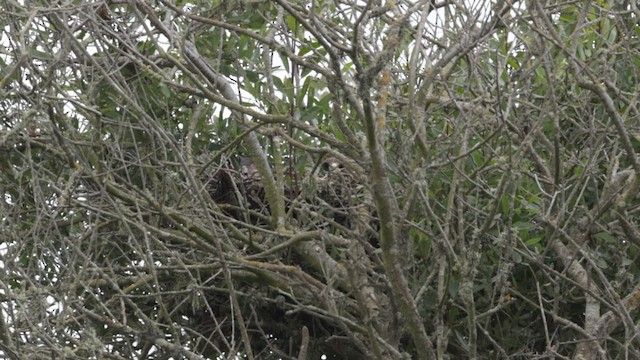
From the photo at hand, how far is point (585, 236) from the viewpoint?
11.1ft

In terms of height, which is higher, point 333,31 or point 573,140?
point 333,31

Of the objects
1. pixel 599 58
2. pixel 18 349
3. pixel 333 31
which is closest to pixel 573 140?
pixel 599 58

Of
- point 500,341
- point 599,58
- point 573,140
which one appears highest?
point 599,58

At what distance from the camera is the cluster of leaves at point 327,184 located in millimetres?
3020

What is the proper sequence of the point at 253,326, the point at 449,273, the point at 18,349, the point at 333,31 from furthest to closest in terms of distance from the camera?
1. the point at 253,326
2. the point at 333,31
3. the point at 449,273
4. the point at 18,349

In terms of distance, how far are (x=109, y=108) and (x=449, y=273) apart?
56.2 inches

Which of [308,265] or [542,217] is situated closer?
[542,217]

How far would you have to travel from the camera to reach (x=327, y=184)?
3.80m

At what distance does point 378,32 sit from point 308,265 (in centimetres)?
87

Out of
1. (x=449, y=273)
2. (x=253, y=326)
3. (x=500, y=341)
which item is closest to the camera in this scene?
(x=449, y=273)

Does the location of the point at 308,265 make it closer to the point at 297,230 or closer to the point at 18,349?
the point at 297,230

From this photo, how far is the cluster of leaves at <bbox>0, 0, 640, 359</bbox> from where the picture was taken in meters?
3.02

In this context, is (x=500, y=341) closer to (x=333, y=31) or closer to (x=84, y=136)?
(x=333, y=31)

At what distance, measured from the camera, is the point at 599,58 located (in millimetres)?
3426
